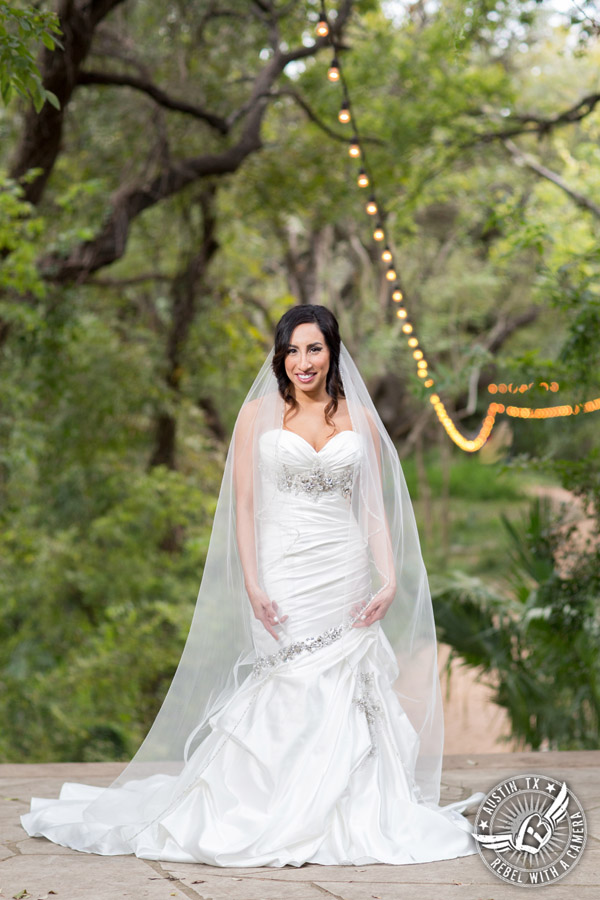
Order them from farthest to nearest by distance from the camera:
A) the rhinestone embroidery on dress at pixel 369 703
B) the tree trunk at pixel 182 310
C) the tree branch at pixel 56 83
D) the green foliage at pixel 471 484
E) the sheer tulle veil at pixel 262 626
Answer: the green foliage at pixel 471 484 < the tree trunk at pixel 182 310 < the tree branch at pixel 56 83 < the sheer tulle veil at pixel 262 626 < the rhinestone embroidery on dress at pixel 369 703

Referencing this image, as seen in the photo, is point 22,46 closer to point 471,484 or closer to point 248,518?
point 248,518

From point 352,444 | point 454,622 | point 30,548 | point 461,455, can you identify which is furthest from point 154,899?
point 461,455

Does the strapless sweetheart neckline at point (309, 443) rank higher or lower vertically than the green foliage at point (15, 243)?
lower

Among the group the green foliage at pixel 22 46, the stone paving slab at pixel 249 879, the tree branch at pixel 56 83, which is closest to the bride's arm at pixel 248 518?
the stone paving slab at pixel 249 879

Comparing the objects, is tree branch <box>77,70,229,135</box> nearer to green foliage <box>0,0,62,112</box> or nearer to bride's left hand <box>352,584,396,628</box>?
green foliage <box>0,0,62,112</box>

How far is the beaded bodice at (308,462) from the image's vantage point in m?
3.54

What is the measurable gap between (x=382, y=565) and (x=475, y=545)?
16093 mm

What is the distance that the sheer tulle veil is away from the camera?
11.6 feet

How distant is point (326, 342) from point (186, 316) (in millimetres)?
7135

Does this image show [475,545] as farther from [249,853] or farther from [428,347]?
[249,853]

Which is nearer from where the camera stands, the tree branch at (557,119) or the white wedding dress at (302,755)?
the white wedding dress at (302,755)

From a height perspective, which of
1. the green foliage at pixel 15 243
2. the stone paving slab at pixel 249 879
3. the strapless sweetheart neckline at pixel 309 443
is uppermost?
the green foliage at pixel 15 243

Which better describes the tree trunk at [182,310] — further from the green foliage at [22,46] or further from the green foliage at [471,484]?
the green foliage at [471,484]

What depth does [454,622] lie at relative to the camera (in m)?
6.08
